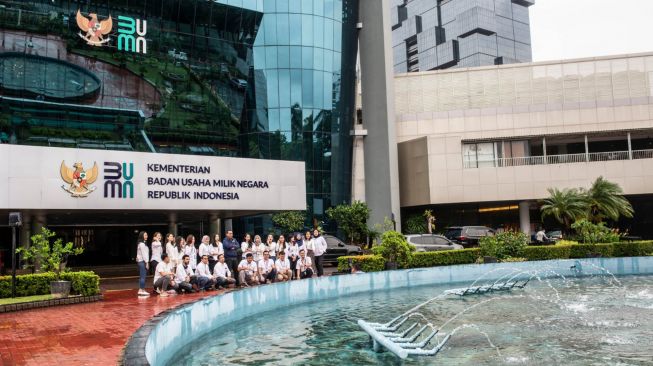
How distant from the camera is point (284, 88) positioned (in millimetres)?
39688

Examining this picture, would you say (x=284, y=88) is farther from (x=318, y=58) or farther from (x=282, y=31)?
(x=282, y=31)

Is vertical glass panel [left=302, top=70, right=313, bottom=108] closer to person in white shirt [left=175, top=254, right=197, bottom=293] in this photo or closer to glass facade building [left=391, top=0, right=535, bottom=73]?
person in white shirt [left=175, top=254, right=197, bottom=293]

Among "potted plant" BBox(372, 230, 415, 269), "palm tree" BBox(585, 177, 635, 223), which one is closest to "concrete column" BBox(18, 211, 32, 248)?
"potted plant" BBox(372, 230, 415, 269)

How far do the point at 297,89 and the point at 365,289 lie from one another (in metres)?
23.9

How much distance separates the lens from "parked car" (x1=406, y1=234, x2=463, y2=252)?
2692 cm

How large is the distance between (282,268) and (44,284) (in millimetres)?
6777

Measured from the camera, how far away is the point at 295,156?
131ft

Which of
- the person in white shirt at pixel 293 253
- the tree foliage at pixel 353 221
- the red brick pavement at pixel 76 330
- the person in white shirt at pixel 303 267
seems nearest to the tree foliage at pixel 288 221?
the tree foliage at pixel 353 221

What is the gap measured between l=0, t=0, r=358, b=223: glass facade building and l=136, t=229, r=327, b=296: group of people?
19548mm

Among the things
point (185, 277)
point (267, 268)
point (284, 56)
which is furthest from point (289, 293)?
point (284, 56)

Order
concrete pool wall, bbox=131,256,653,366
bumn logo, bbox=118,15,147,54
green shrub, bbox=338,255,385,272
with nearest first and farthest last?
1. concrete pool wall, bbox=131,256,653,366
2. green shrub, bbox=338,255,385,272
3. bumn logo, bbox=118,15,147,54

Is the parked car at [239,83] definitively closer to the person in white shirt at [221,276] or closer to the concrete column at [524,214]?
the concrete column at [524,214]

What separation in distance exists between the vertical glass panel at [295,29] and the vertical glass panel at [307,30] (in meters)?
0.29

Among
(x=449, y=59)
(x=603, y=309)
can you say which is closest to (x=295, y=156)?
(x=603, y=309)
